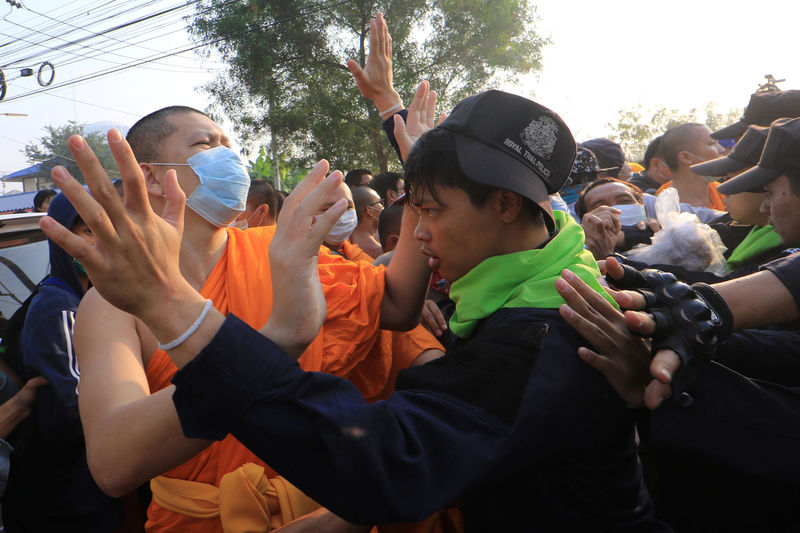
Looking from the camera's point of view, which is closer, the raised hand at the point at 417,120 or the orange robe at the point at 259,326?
the orange robe at the point at 259,326

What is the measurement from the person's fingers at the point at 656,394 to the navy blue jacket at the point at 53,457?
237 cm

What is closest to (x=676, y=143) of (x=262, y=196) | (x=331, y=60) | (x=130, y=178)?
(x=262, y=196)

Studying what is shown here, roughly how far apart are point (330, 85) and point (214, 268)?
14.7 metres

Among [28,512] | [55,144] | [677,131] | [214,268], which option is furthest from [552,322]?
[55,144]

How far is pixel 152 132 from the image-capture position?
2371mm

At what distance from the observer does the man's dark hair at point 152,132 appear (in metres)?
2.35

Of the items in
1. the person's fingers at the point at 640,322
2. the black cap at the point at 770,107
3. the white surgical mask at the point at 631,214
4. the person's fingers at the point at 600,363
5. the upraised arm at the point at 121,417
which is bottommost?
the upraised arm at the point at 121,417

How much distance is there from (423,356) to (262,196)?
3098 millimetres

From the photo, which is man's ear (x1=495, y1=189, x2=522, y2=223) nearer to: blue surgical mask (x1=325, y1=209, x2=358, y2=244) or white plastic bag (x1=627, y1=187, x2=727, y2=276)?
white plastic bag (x1=627, y1=187, x2=727, y2=276)

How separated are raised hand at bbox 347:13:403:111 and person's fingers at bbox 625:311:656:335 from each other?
142 centimetres

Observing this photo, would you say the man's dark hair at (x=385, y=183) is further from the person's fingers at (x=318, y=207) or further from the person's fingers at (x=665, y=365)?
the person's fingers at (x=665, y=365)

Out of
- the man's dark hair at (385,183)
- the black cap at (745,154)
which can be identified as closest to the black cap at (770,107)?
the black cap at (745,154)

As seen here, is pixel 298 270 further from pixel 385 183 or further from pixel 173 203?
pixel 385 183

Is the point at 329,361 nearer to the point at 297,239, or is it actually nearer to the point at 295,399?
the point at 297,239
